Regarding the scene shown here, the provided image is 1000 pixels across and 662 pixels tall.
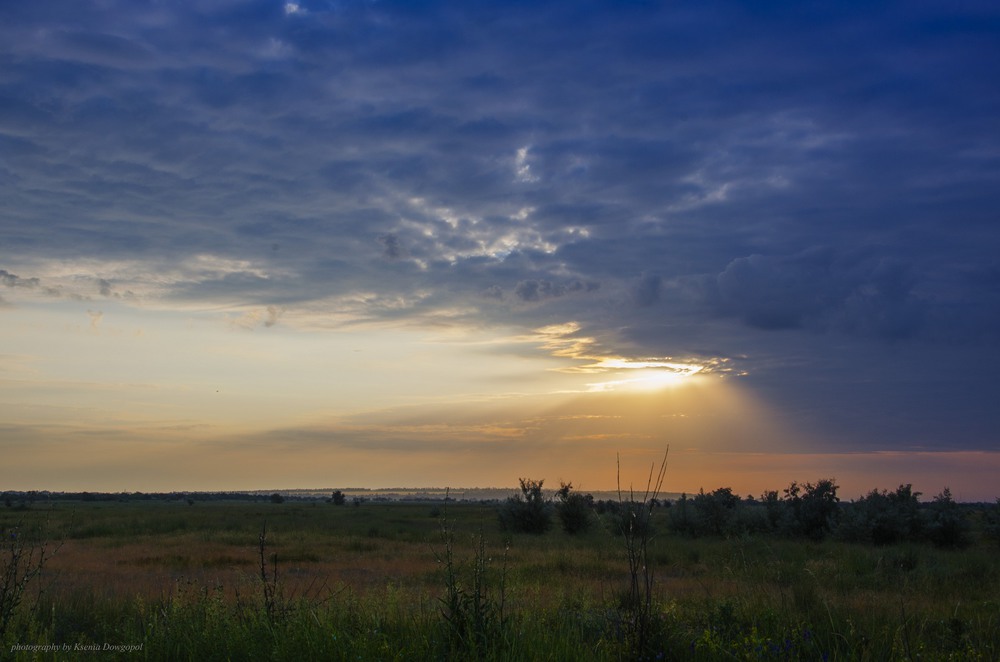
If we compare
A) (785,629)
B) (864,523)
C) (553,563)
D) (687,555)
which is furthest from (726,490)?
(785,629)

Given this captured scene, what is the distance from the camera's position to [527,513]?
4016 centimetres

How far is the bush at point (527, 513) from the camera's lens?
131 ft

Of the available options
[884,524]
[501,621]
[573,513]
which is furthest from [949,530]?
[501,621]

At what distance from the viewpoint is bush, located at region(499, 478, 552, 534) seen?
3991 centimetres

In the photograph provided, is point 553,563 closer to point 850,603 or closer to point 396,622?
point 850,603

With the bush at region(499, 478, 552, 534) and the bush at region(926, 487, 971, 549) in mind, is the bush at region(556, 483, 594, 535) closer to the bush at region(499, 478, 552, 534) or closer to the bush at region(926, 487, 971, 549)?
the bush at region(499, 478, 552, 534)

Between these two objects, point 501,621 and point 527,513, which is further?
point 527,513

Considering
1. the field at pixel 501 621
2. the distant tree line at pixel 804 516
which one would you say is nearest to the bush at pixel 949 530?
the distant tree line at pixel 804 516

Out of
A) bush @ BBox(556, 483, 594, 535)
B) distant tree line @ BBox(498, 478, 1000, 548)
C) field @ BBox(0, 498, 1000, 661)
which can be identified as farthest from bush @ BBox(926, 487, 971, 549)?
bush @ BBox(556, 483, 594, 535)

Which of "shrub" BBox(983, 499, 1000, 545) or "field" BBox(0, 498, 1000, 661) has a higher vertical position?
"field" BBox(0, 498, 1000, 661)

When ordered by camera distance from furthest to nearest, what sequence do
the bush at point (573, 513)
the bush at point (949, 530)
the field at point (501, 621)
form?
1. the bush at point (573, 513)
2. the bush at point (949, 530)
3. the field at point (501, 621)

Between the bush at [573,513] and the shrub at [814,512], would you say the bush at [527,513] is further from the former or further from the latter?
the shrub at [814,512]

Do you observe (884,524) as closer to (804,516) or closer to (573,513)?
(804,516)

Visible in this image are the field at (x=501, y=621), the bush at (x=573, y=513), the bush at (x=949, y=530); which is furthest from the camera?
the bush at (x=573, y=513)
